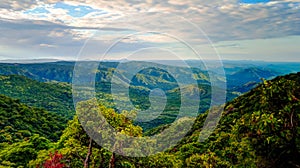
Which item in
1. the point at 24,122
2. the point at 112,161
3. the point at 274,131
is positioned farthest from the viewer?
the point at 24,122

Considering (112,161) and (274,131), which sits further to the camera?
(112,161)

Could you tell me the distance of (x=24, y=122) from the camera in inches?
4695

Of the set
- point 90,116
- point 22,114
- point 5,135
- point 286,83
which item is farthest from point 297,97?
point 22,114

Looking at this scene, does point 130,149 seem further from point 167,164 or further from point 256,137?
point 256,137

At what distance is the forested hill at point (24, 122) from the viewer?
4033 inches

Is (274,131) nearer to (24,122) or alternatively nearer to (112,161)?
(112,161)

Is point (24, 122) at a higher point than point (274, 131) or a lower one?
lower

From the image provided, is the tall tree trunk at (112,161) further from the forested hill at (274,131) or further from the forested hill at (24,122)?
the forested hill at (24,122)

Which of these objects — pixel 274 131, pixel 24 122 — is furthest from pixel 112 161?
pixel 24 122

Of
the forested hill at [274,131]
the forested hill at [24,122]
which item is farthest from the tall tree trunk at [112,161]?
the forested hill at [24,122]

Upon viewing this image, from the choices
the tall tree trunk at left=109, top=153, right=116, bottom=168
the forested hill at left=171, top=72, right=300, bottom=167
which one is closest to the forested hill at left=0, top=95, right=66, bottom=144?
the tall tree trunk at left=109, top=153, right=116, bottom=168

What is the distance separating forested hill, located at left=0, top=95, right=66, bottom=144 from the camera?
336 feet

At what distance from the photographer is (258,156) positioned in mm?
12617

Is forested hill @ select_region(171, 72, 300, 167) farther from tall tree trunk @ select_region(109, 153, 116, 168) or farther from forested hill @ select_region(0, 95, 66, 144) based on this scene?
forested hill @ select_region(0, 95, 66, 144)
